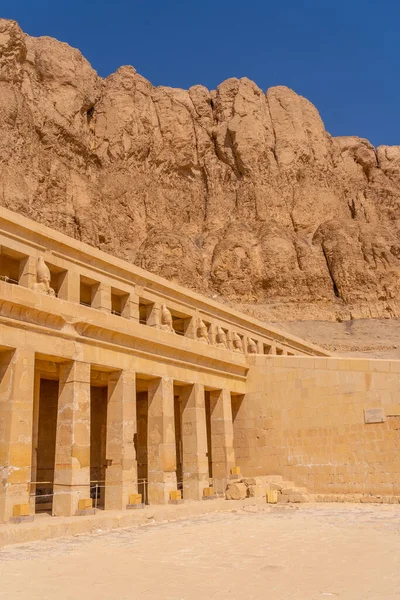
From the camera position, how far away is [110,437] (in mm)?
14766

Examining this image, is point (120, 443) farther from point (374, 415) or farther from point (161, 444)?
point (374, 415)

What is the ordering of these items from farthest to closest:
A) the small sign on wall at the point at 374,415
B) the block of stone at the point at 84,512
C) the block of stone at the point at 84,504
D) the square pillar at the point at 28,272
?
the small sign on wall at the point at 374,415, the square pillar at the point at 28,272, the block of stone at the point at 84,504, the block of stone at the point at 84,512

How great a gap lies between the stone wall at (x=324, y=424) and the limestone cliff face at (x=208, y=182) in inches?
1163

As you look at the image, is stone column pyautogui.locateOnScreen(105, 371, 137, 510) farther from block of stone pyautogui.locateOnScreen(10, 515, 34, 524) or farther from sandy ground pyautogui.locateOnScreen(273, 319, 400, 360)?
sandy ground pyautogui.locateOnScreen(273, 319, 400, 360)

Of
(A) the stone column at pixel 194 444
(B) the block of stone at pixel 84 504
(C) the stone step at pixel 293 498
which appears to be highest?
(A) the stone column at pixel 194 444

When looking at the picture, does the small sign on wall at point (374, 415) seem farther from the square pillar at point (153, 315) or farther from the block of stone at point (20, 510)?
the block of stone at point (20, 510)

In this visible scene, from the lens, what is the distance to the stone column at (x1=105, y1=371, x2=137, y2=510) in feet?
46.8

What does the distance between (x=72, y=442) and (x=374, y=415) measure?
8662 mm

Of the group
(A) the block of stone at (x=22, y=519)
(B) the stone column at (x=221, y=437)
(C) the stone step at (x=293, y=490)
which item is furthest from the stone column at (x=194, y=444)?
(A) the block of stone at (x=22, y=519)

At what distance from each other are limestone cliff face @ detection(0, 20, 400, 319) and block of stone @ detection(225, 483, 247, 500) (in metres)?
32.0

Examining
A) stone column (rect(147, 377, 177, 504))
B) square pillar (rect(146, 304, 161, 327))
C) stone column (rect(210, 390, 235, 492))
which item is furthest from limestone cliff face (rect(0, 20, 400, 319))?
stone column (rect(147, 377, 177, 504))

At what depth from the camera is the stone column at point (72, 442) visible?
41.9 feet

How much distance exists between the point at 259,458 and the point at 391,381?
16.9 ft

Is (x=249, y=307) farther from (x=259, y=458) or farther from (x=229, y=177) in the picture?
(x=259, y=458)
